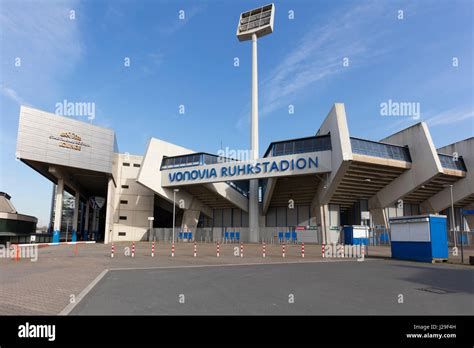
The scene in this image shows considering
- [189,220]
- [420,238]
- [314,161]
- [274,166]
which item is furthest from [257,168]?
[420,238]

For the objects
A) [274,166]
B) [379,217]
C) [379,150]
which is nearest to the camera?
[379,150]

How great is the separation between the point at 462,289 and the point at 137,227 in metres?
50.7

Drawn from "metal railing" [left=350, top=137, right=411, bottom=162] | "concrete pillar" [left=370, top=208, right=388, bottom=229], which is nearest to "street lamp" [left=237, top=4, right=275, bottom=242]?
"metal railing" [left=350, top=137, right=411, bottom=162]

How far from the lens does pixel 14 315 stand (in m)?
6.49

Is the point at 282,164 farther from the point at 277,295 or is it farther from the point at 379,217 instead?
the point at 277,295

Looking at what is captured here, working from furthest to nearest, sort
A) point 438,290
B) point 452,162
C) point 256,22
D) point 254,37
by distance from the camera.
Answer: point 256,22 → point 254,37 → point 452,162 → point 438,290

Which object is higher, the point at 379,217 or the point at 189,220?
the point at 379,217

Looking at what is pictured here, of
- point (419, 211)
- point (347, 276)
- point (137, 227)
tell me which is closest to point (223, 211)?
point (137, 227)

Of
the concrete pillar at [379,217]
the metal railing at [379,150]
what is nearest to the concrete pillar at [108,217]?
the metal railing at [379,150]

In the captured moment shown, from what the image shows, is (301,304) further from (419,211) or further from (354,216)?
(419,211)

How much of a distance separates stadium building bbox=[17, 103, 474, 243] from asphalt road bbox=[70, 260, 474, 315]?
56.9ft

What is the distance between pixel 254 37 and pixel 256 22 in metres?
2.82

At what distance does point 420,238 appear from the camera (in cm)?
1984

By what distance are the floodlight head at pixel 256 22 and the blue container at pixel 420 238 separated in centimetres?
4201
